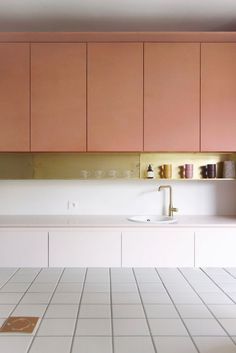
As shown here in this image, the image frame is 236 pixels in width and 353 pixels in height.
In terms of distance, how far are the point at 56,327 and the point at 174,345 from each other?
49cm

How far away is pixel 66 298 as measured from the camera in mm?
1703

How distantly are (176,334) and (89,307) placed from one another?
459mm

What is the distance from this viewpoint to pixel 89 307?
5.22ft

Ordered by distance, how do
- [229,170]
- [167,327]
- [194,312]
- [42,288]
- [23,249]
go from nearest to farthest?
[167,327] → [194,312] → [42,288] → [23,249] → [229,170]

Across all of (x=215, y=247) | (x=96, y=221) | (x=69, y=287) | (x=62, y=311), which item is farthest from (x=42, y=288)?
(x=215, y=247)

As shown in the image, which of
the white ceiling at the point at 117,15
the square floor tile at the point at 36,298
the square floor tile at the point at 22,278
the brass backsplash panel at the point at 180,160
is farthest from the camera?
the brass backsplash panel at the point at 180,160

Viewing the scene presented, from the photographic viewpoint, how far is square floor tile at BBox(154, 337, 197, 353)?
121 cm

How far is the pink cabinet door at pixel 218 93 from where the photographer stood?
324 cm

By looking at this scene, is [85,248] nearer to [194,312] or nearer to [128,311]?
[128,311]

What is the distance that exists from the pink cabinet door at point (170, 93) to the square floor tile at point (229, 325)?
2.04 m

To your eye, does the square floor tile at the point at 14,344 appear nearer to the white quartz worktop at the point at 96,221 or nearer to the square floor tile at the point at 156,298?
the square floor tile at the point at 156,298

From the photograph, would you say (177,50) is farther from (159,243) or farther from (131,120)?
(159,243)

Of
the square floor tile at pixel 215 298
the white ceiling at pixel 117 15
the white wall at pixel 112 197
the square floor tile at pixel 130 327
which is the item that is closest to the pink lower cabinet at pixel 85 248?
the white wall at pixel 112 197

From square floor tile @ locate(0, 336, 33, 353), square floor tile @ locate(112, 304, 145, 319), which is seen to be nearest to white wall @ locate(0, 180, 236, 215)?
square floor tile @ locate(112, 304, 145, 319)
